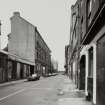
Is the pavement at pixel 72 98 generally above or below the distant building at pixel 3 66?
below

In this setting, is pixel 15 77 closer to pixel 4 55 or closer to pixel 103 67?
pixel 4 55

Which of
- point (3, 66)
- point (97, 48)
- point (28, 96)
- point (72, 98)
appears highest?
point (97, 48)

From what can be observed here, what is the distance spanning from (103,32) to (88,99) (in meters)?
6.43

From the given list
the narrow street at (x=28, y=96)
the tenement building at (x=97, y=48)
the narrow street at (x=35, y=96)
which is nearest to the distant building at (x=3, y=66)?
the narrow street at (x=28, y=96)

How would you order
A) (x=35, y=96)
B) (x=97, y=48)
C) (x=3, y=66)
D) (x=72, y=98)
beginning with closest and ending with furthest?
(x=97, y=48) < (x=72, y=98) < (x=35, y=96) < (x=3, y=66)

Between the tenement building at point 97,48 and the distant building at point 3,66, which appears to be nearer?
the tenement building at point 97,48

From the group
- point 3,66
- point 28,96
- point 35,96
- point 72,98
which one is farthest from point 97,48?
point 3,66

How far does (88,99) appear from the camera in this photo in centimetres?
1476

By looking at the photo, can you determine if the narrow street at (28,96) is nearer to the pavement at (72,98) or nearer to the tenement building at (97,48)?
the pavement at (72,98)

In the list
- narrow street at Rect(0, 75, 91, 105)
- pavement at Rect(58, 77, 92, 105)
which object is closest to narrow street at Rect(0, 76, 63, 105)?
narrow street at Rect(0, 75, 91, 105)

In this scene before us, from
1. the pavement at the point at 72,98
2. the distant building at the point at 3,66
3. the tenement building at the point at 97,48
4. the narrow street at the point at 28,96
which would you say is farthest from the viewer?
the distant building at the point at 3,66

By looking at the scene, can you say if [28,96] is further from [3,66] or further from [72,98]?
[3,66]

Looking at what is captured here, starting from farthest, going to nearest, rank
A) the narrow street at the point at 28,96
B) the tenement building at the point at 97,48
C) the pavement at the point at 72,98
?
the narrow street at the point at 28,96 < the pavement at the point at 72,98 < the tenement building at the point at 97,48

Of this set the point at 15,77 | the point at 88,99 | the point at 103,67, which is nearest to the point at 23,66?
the point at 15,77
